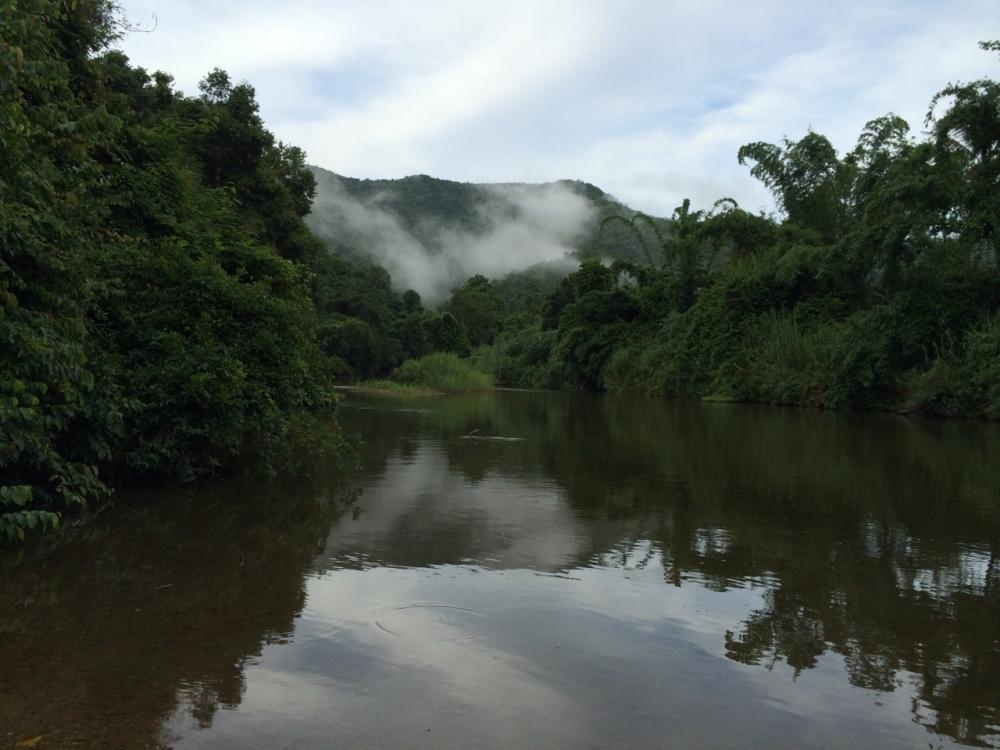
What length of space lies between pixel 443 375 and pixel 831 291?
633 inches

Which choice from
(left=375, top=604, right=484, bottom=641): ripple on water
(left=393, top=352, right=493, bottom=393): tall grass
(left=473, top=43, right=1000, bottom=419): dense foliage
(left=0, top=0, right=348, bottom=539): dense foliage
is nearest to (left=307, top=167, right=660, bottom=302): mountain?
(left=473, top=43, right=1000, bottom=419): dense foliage

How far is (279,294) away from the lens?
10438mm

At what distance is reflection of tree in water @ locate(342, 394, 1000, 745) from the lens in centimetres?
367

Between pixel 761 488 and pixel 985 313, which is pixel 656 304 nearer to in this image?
pixel 985 313

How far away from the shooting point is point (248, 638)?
373cm

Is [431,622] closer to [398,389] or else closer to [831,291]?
[398,389]

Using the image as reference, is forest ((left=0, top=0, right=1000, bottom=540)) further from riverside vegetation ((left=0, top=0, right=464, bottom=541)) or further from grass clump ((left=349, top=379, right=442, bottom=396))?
grass clump ((left=349, top=379, right=442, bottom=396))

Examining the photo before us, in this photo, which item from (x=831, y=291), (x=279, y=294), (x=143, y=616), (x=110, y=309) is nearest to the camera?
(x=143, y=616)

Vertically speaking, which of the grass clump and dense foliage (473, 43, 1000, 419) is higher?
dense foliage (473, 43, 1000, 419)

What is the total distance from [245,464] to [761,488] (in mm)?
5567

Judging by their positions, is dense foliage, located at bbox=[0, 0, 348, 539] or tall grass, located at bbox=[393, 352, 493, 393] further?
tall grass, located at bbox=[393, 352, 493, 393]

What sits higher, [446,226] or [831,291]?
[446,226]

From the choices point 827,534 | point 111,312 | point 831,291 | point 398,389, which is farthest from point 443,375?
point 827,534

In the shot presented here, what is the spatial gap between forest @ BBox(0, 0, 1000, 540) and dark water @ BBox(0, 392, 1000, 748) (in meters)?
0.73
